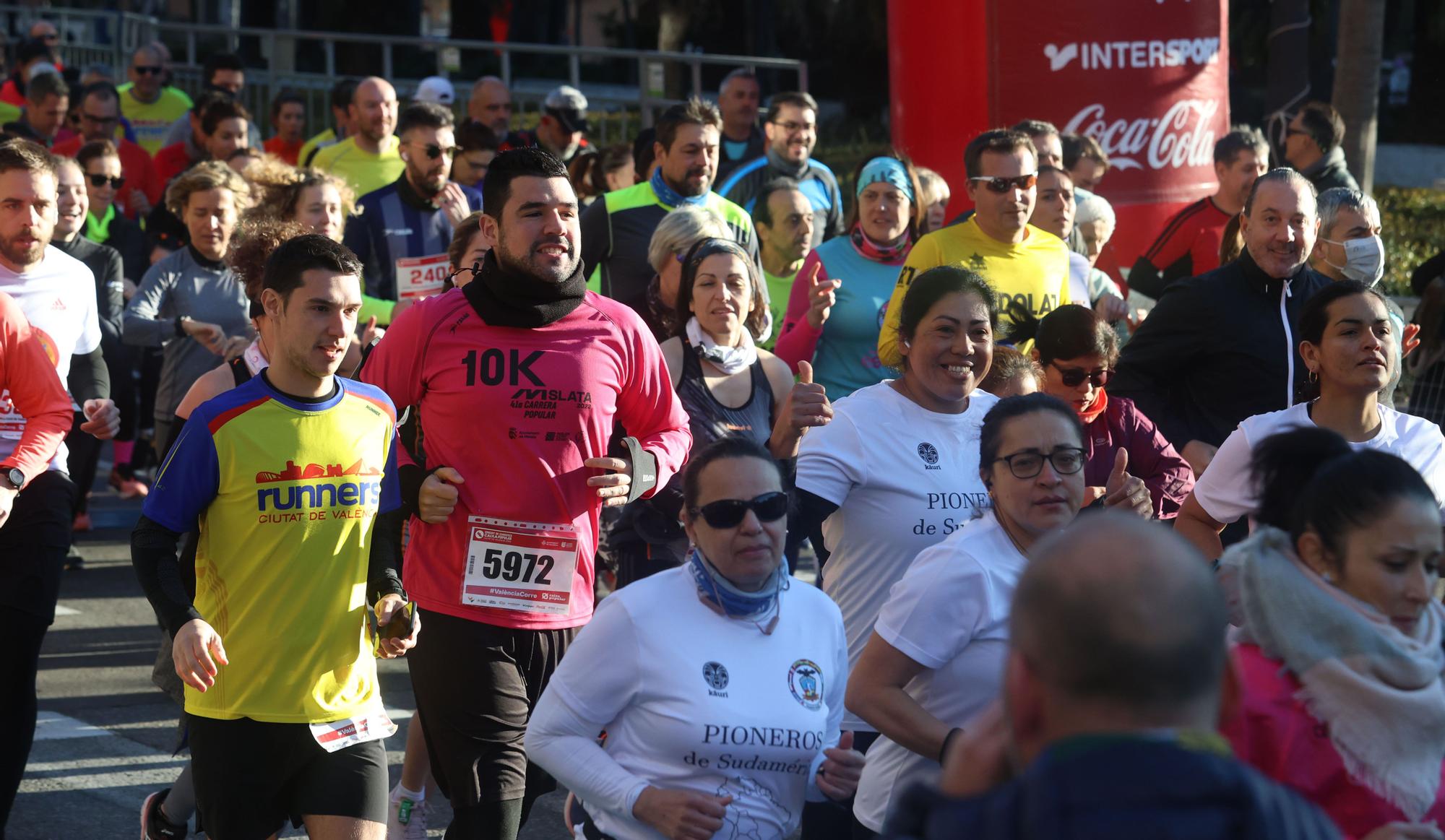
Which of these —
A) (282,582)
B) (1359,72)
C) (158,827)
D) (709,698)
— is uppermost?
(1359,72)

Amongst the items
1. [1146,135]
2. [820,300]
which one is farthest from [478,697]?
[1146,135]

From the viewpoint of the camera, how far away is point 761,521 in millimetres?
3738

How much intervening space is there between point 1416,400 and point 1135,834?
6938mm

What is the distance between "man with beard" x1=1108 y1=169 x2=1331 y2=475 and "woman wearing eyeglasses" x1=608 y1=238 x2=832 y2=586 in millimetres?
1195

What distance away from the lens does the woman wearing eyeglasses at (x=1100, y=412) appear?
530cm

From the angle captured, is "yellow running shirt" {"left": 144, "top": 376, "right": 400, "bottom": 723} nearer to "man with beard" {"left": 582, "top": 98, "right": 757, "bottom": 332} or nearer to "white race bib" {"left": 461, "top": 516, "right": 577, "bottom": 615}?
"white race bib" {"left": 461, "top": 516, "right": 577, "bottom": 615}

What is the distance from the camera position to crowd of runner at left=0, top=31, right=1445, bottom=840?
7.10ft

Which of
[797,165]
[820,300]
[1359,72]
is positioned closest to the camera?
[820,300]

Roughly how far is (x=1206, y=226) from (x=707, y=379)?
11.4 feet

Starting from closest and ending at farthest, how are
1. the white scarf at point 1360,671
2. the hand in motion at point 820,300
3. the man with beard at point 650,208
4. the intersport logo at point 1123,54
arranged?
the white scarf at point 1360,671 < the hand in motion at point 820,300 < the man with beard at point 650,208 < the intersport logo at point 1123,54

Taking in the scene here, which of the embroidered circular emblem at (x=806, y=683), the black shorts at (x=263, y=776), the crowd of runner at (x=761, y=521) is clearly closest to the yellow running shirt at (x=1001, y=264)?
the crowd of runner at (x=761, y=521)

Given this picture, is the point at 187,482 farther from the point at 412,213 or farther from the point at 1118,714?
the point at 412,213

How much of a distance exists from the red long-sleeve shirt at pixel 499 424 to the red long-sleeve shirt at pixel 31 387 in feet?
3.53

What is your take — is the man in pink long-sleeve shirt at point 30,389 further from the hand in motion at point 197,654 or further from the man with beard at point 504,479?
the hand in motion at point 197,654
